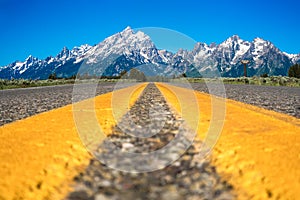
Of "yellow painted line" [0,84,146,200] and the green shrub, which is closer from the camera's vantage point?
"yellow painted line" [0,84,146,200]

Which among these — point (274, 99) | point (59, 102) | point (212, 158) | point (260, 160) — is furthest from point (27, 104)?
point (260, 160)

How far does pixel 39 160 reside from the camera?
3.13 meters

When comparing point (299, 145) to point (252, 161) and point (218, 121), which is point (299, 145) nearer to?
point (252, 161)

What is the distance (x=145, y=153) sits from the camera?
12.1 feet

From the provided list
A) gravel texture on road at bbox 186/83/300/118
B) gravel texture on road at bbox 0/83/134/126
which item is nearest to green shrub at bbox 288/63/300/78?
gravel texture on road at bbox 186/83/300/118

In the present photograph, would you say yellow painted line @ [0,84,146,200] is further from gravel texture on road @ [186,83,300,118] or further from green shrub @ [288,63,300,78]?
green shrub @ [288,63,300,78]

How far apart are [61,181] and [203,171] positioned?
4.65 feet

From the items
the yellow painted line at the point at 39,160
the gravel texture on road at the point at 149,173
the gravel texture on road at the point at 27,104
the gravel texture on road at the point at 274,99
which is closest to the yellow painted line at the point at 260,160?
the gravel texture on road at the point at 149,173

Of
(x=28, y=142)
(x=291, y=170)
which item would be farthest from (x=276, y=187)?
(x=28, y=142)

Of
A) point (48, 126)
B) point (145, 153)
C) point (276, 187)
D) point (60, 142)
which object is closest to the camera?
point (276, 187)

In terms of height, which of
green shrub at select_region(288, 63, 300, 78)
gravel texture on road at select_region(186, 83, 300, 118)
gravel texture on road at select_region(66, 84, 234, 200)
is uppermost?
green shrub at select_region(288, 63, 300, 78)

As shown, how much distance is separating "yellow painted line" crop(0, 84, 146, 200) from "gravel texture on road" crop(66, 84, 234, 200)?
16 centimetres

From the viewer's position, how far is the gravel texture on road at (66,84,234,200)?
2.58 meters

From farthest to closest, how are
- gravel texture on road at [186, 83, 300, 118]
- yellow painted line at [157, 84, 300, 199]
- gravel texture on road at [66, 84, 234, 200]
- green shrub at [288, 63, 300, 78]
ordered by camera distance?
green shrub at [288, 63, 300, 78] < gravel texture on road at [186, 83, 300, 118] < gravel texture on road at [66, 84, 234, 200] < yellow painted line at [157, 84, 300, 199]
